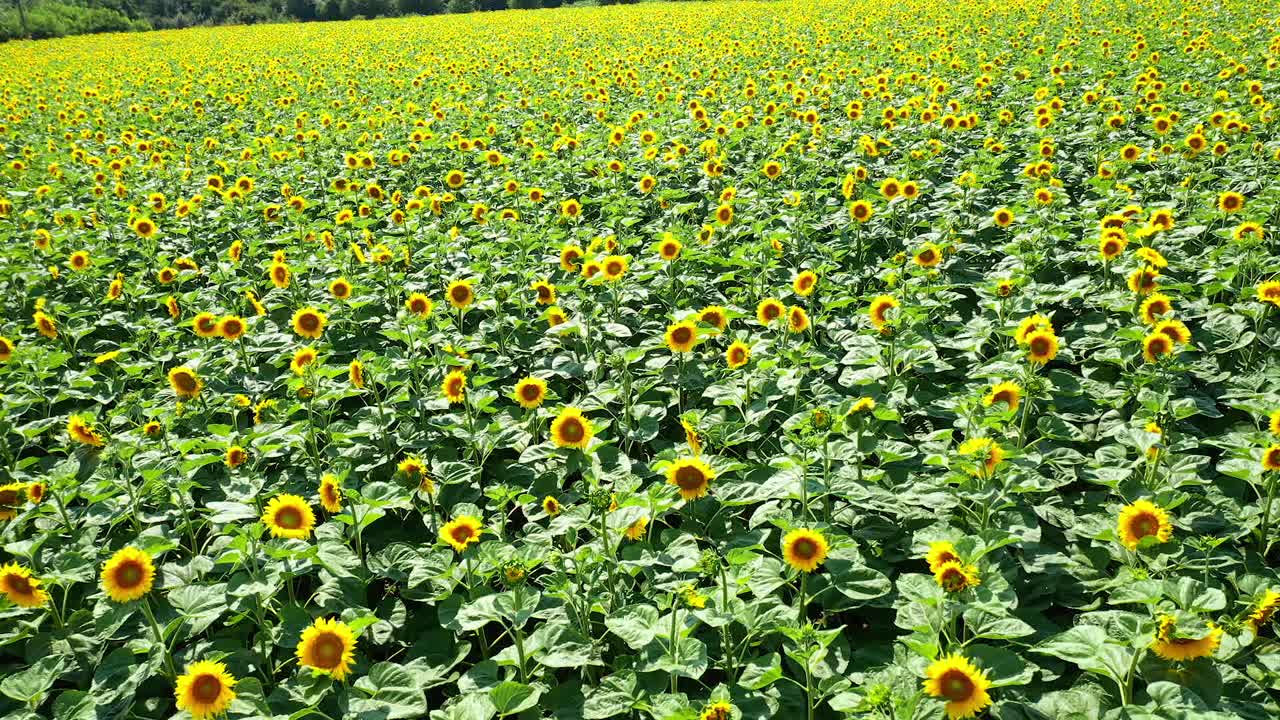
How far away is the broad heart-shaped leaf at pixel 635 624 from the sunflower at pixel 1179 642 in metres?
1.37

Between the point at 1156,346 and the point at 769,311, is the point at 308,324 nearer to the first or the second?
the point at 769,311

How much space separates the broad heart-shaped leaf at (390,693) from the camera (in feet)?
7.45

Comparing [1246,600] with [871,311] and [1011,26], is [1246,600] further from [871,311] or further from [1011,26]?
[1011,26]

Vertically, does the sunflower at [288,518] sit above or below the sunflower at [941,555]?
below

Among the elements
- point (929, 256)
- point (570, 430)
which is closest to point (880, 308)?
point (929, 256)

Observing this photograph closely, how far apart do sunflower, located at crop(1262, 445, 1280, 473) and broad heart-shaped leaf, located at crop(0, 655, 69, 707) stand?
4.05m

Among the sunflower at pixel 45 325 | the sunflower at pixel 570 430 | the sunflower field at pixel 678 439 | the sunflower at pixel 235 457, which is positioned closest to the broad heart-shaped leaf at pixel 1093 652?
the sunflower field at pixel 678 439

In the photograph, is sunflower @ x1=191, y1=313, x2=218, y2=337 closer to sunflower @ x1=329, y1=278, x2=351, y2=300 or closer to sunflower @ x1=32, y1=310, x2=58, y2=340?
sunflower @ x1=329, y1=278, x2=351, y2=300

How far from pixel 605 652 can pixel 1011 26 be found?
16.7 m

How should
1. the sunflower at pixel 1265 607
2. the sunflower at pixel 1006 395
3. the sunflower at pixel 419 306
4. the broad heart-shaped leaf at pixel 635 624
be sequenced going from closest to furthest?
1. the sunflower at pixel 1265 607
2. the broad heart-shaped leaf at pixel 635 624
3. the sunflower at pixel 1006 395
4. the sunflower at pixel 419 306

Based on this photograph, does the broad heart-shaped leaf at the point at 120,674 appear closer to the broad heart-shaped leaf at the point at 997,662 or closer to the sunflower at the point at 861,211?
the broad heart-shaped leaf at the point at 997,662

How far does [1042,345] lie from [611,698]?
7.30 feet

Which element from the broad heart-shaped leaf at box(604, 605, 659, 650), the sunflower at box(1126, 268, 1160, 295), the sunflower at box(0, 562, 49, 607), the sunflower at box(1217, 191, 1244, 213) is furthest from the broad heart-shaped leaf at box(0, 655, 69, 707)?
the sunflower at box(1217, 191, 1244, 213)

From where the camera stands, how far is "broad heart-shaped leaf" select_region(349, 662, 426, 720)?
2.27 meters
